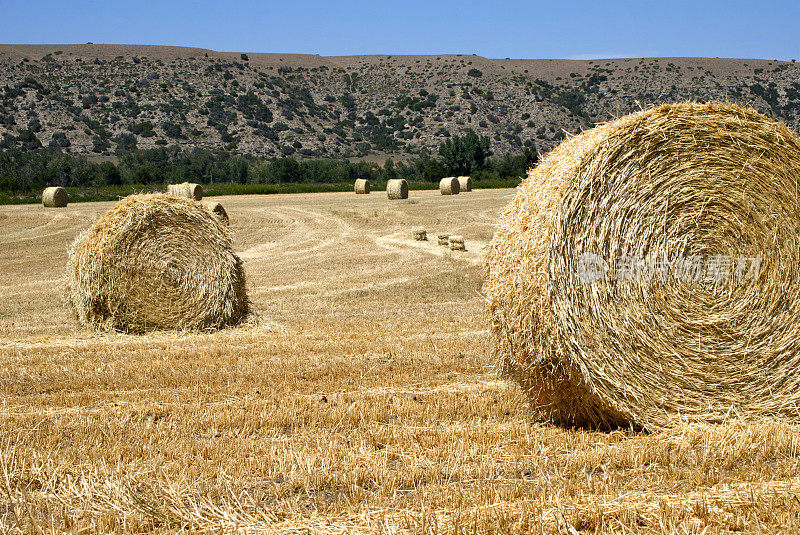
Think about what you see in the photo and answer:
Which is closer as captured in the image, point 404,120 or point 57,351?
point 57,351

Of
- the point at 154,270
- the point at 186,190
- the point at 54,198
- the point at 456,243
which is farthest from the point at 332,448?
the point at 54,198

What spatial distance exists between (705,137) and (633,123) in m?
0.59

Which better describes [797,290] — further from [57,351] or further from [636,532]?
[57,351]

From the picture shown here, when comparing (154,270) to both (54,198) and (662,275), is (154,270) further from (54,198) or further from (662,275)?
(54,198)

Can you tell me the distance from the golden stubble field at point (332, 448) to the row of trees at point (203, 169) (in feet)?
115

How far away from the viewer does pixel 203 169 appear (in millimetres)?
54656

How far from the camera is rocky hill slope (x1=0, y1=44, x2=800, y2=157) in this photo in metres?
67.3

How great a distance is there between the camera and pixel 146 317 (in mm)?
10820

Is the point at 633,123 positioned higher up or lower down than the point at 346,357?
→ higher up

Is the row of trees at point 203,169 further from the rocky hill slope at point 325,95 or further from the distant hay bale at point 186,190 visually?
the distant hay bale at point 186,190

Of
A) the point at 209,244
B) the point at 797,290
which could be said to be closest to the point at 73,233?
the point at 209,244

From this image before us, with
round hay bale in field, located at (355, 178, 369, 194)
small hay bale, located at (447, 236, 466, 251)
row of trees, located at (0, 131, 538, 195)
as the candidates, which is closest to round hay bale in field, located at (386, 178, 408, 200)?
round hay bale in field, located at (355, 178, 369, 194)

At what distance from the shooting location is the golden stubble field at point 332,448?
3.93 metres

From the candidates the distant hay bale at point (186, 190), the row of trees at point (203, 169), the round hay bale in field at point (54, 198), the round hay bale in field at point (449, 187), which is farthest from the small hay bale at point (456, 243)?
the row of trees at point (203, 169)
